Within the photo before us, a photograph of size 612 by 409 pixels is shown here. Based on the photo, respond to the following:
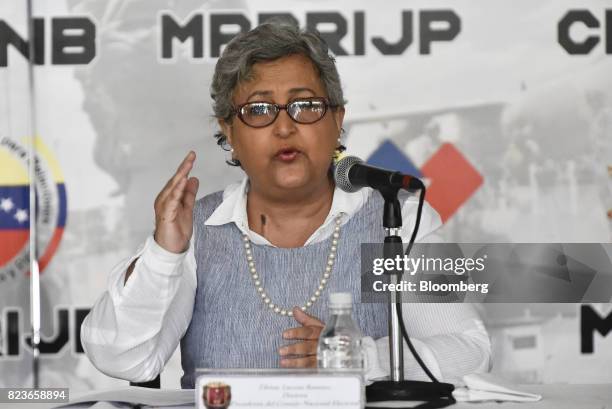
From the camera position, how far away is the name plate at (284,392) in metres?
1.46

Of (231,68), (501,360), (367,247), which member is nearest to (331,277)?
(367,247)

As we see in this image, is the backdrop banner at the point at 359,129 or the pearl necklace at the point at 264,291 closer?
the pearl necklace at the point at 264,291

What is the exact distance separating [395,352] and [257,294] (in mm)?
661

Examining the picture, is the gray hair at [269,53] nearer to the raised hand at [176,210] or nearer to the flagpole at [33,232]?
the raised hand at [176,210]

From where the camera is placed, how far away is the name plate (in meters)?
1.46

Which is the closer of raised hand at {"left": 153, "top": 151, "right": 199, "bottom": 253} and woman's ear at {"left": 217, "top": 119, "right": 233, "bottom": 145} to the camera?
raised hand at {"left": 153, "top": 151, "right": 199, "bottom": 253}

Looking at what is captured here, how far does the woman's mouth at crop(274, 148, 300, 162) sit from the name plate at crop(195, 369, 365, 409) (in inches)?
→ 33.7

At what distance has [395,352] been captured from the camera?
1.69 meters

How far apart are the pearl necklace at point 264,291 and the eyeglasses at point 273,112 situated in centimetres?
29

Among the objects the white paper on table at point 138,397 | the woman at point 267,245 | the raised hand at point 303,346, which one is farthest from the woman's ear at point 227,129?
the white paper on table at point 138,397

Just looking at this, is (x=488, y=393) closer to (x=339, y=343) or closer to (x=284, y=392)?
(x=339, y=343)

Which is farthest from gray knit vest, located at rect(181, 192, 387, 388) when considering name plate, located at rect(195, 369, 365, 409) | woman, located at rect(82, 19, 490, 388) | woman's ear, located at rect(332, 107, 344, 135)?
name plate, located at rect(195, 369, 365, 409)

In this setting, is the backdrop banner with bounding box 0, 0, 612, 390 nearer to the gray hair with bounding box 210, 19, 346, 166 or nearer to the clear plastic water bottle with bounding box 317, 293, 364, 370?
the gray hair with bounding box 210, 19, 346, 166
